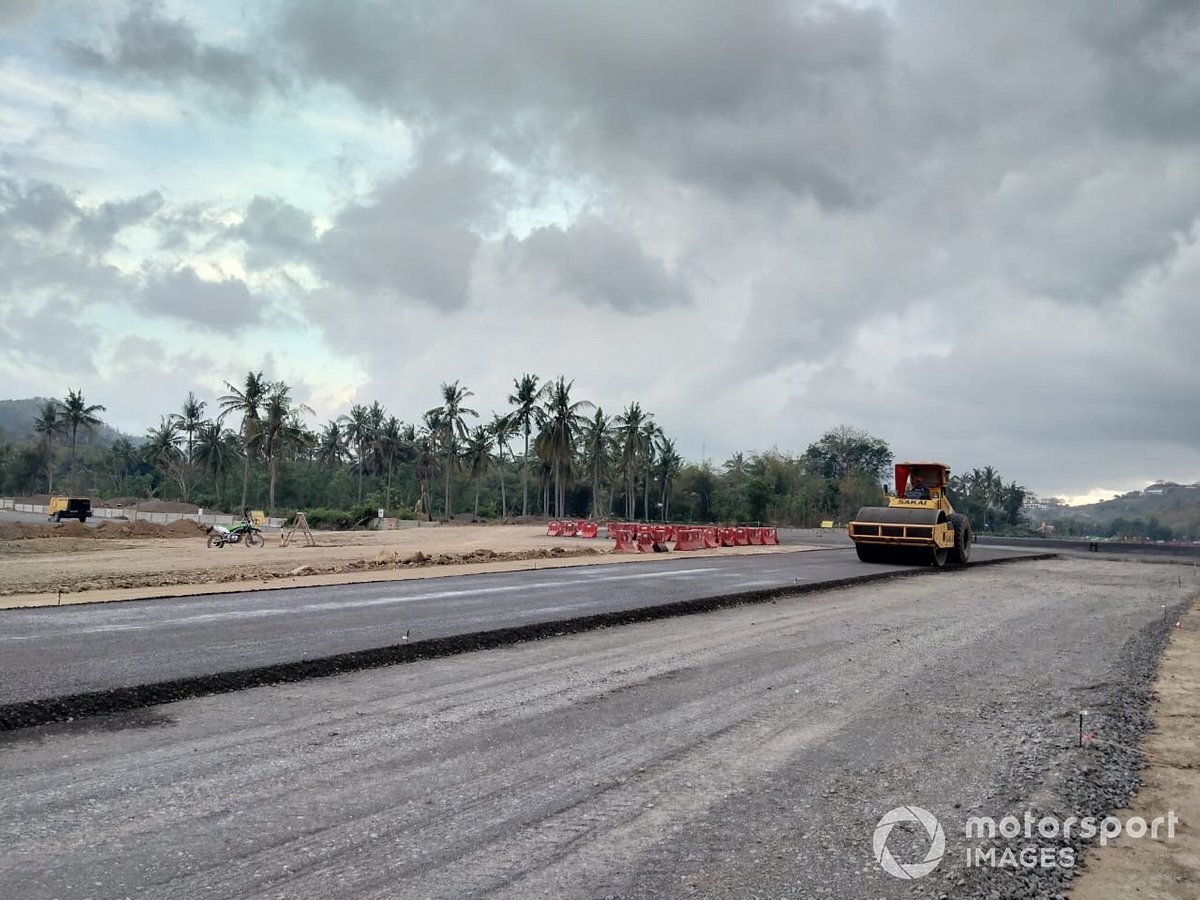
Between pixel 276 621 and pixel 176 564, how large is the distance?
16588 mm

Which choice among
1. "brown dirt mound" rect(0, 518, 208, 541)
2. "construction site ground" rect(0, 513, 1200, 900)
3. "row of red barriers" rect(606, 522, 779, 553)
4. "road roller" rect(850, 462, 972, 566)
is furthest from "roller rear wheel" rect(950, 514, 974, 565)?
"brown dirt mound" rect(0, 518, 208, 541)

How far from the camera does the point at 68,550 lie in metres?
34.8

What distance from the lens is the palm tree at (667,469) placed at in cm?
9025

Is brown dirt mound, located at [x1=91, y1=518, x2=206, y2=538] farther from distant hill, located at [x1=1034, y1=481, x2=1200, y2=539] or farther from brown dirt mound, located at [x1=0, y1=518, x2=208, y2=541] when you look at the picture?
distant hill, located at [x1=1034, y1=481, x2=1200, y2=539]

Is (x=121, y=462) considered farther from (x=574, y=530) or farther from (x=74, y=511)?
(x=574, y=530)

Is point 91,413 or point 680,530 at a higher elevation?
point 91,413

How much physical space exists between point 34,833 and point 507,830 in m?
2.35

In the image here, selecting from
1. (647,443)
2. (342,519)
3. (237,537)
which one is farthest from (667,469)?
(237,537)

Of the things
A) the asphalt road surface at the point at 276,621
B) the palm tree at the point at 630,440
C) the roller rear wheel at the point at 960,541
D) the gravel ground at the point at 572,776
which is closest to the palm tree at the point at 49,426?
the palm tree at the point at 630,440

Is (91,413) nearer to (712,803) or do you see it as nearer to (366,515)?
(366,515)

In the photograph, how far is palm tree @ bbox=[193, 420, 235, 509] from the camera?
93750 millimetres

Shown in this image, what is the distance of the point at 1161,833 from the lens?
4648 millimetres

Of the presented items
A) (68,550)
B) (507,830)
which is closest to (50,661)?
(507,830)

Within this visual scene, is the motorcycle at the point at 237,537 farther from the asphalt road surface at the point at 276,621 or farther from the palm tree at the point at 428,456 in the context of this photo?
the palm tree at the point at 428,456
